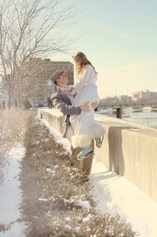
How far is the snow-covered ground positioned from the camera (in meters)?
3.66

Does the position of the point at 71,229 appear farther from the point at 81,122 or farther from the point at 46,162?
the point at 46,162

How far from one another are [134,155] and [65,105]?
4.13 feet

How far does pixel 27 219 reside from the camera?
12.5 ft

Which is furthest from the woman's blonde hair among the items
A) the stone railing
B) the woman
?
the stone railing

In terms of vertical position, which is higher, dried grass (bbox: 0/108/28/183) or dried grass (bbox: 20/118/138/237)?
dried grass (bbox: 0/108/28/183)

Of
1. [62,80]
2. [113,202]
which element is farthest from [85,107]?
[113,202]

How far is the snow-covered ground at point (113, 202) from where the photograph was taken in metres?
3.66

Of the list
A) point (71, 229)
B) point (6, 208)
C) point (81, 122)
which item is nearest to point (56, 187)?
point (6, 208)

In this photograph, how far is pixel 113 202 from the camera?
174 inches

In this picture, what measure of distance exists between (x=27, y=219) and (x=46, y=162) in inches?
104

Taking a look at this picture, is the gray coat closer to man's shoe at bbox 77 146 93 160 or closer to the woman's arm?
the woman's arm

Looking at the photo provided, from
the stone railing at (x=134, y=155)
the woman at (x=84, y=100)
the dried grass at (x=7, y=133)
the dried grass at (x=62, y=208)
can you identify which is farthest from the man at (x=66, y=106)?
the dried grass at (x=7, y=133)

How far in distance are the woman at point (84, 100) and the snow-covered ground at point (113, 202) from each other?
65 cm

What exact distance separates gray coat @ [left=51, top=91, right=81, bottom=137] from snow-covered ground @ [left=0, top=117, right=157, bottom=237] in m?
1.12
